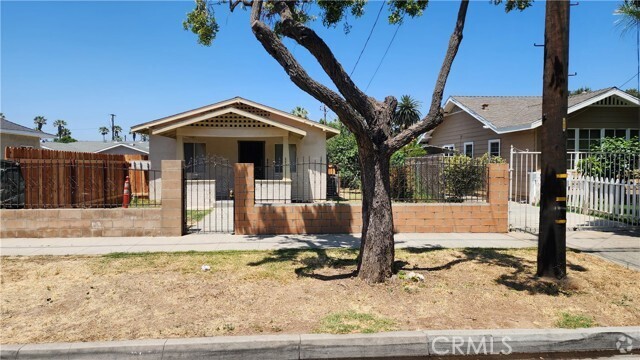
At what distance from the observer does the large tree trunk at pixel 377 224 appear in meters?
5.72

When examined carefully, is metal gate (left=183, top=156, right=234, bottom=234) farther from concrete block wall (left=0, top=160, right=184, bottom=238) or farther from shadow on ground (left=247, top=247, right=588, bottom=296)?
shadow on ground (left=247, top=247, right=588, bottom=296)

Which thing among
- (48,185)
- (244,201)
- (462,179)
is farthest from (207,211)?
(462,179)

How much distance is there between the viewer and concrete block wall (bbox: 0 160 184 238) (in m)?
9.16

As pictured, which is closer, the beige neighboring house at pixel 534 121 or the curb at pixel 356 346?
the curb at pixel 356 346

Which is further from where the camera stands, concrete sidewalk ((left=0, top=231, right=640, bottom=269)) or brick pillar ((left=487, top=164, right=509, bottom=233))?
brick pillar ((left=487, top=164, right=509, bottom=233))

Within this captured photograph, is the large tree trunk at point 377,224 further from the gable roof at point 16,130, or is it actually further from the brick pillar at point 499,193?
the gable roof at point 16,130

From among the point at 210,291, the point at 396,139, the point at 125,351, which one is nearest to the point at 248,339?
the point at 125,351

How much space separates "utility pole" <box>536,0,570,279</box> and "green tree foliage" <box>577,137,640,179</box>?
6.83 metres

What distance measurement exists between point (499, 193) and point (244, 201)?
6.12 meters

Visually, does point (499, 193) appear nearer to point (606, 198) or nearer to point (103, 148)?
point (606, 198)

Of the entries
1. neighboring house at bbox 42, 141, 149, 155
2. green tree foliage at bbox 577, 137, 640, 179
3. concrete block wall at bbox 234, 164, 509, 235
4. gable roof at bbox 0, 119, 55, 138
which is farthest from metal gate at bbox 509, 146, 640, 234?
neighboring house at bbox 42, 141, 149, 155

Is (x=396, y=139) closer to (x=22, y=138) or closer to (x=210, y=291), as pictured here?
(x=210, y=291)

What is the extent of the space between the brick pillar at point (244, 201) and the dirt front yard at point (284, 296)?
227 centimetres

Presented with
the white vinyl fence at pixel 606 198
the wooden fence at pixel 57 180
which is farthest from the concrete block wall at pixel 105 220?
the white vinyl fence at pixel 606 198
